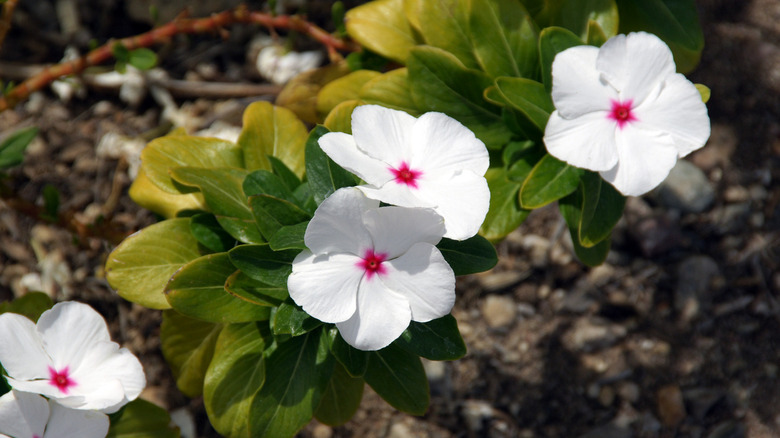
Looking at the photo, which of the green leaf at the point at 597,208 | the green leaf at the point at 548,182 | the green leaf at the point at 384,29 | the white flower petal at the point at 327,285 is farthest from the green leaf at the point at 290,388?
the green leaf at the point at 384,29

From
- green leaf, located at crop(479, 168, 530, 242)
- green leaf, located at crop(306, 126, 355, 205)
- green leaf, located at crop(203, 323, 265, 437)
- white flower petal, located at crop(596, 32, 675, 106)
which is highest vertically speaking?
white flower petal, located at crop(596, 32, 675, 106)

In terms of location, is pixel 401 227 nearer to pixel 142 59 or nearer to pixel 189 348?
pixel 189 348

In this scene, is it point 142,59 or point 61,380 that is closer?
point 61,380

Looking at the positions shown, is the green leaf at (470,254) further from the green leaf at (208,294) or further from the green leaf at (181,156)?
the green leaf at (181,156)

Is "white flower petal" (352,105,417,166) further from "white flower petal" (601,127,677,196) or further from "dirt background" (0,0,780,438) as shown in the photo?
"dirt background" (0,0,780,438)

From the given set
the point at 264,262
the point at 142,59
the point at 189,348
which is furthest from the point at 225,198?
the point at 142,59

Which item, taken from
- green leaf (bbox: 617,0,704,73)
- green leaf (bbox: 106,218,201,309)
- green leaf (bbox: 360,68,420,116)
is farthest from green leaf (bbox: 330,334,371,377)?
green leaf (bbox: 617,0,704,73)
